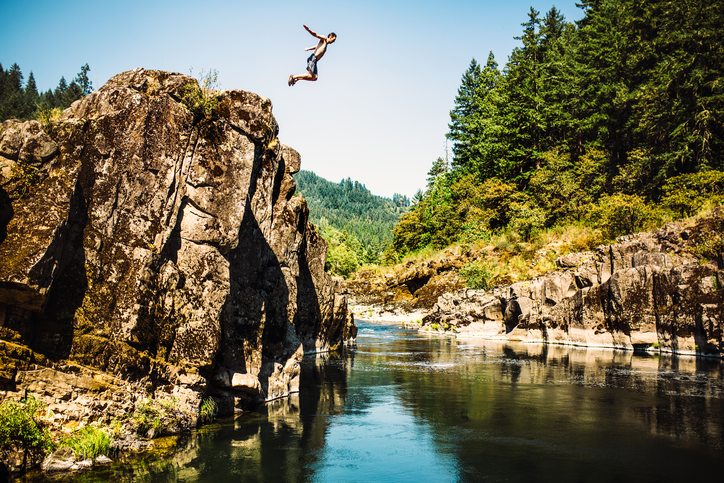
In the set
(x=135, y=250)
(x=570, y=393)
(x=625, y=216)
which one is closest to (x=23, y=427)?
(x=135, y=250)

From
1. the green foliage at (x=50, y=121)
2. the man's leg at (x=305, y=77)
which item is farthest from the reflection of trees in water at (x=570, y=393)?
the green foliage at (x=50, y=121)

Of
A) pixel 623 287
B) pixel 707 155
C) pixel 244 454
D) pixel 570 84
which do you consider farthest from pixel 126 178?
pixel 570 84

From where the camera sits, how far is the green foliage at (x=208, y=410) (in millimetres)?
13266

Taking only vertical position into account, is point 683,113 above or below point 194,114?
above

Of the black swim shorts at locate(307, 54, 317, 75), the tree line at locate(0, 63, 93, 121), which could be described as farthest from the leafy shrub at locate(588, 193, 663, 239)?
the tree line at locate(0, 63, 93, 121)

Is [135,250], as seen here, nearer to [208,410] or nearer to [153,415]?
[153,415]

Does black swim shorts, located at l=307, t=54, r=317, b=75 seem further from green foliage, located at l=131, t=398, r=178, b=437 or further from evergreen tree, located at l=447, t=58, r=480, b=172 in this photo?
evergreen tree, located at l=447, t=58, r=480, b=172

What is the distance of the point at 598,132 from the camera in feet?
174

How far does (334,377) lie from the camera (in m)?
21.6

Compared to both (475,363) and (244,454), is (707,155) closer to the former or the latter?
(475,363)

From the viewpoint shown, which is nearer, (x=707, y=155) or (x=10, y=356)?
(x=10, y=356)

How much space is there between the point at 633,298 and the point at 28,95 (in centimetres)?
10953

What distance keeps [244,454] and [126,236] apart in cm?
568

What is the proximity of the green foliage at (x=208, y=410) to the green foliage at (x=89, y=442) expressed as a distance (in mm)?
3169
